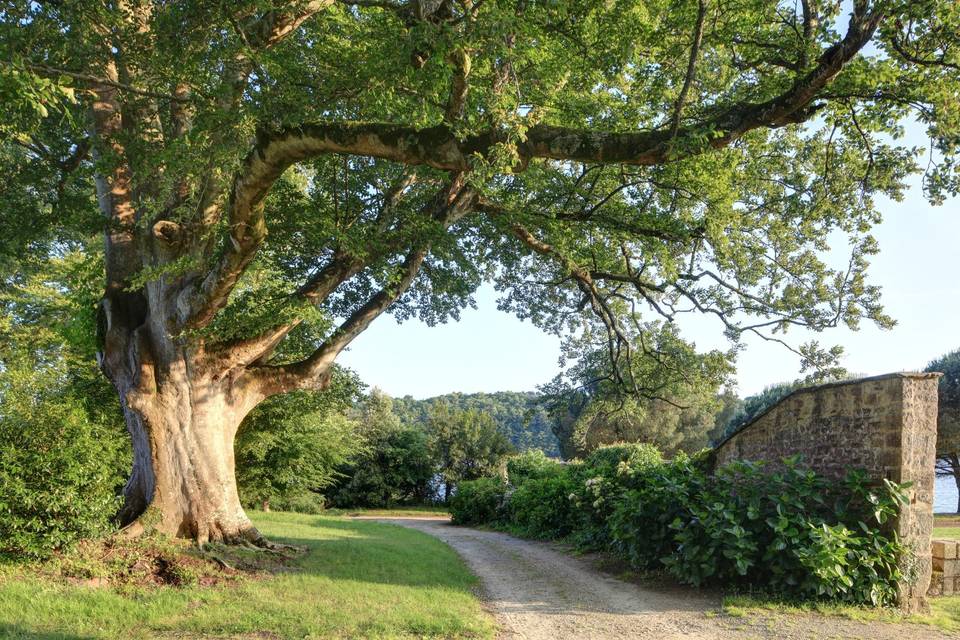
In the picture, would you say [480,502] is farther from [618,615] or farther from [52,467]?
[52,467]

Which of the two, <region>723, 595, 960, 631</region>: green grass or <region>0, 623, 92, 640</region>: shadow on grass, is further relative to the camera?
<region>723, 595, 960, 631</region>: green grass

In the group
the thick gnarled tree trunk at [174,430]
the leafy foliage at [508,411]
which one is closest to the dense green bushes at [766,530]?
the thick gnarled tree trunk at [174,430]

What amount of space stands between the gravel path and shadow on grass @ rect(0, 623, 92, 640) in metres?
3.80

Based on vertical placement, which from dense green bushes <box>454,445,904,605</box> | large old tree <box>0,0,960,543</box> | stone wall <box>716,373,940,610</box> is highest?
large old tree <box>0,0,960,543</box>

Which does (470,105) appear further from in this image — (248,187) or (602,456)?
(602,456)

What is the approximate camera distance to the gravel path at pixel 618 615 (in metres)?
6.46

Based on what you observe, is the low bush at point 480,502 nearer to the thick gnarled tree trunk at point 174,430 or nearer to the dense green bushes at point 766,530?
the dense green bushes at point 766,530

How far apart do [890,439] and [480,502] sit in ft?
48.0

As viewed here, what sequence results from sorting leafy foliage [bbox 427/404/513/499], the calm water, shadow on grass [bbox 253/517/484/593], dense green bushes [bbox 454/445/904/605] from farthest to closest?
1. leafy foliage [bbox 427/404/513/499]
2. the calm water
3. shadow on grass [bbox 253/517/484/593]
4. dense green bushes [bbox 454/445/904/605]

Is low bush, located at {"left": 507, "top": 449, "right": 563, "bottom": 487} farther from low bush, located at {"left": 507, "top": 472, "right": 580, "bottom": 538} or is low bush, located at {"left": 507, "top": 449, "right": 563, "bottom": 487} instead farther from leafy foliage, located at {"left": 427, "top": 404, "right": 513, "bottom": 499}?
leafy foliage, located at {"left": 427, "top": 404, "right": 513, "bottom": 499}

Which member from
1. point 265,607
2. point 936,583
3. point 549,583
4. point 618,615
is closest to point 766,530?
point 618,615

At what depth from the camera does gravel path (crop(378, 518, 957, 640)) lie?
6.46 meters

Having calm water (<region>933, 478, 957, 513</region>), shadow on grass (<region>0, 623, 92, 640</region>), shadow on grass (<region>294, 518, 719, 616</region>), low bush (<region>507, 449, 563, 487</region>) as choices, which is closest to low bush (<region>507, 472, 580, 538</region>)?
shadow on grass (<region>294, 518, 719, 616</region>)

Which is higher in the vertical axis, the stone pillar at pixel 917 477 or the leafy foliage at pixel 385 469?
the stone pillar at pixel 917 477
